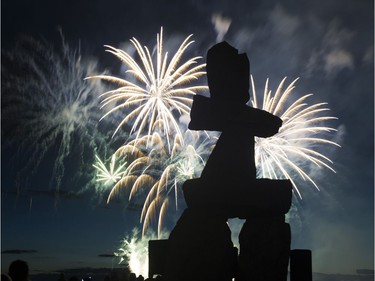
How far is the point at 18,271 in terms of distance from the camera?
634cm

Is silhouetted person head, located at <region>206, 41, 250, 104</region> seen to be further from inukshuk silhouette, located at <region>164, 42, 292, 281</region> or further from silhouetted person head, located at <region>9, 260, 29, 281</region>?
silhouetted person head, located at <region>9, 260, 29, 281</region>

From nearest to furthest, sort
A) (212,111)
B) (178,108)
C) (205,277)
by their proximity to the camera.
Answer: (205,277)
(212,111)
(178,108)

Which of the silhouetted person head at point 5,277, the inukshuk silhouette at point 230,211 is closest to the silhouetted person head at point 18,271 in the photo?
the silhouetted person head at point 5,277

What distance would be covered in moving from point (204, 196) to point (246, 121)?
230 cm

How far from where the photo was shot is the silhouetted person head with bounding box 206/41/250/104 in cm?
1254

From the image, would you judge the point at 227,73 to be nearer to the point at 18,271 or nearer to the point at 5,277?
the point at 18,271

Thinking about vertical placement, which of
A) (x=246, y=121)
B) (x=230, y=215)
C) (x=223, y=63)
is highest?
(x=223, y=63)

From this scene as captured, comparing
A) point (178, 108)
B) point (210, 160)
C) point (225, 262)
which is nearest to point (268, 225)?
point (225, 262)

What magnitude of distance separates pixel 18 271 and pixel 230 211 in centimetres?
648

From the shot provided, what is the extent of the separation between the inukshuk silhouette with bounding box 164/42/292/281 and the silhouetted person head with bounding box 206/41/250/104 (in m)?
0.27

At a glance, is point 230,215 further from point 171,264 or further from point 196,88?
point 196,88

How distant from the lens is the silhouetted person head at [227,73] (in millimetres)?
12539

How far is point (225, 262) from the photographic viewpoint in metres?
11.5

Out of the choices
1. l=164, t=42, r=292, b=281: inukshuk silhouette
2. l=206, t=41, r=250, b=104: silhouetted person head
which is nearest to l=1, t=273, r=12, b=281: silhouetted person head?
l=164, t=42, r=292, b=281: inukshuk silhouette
